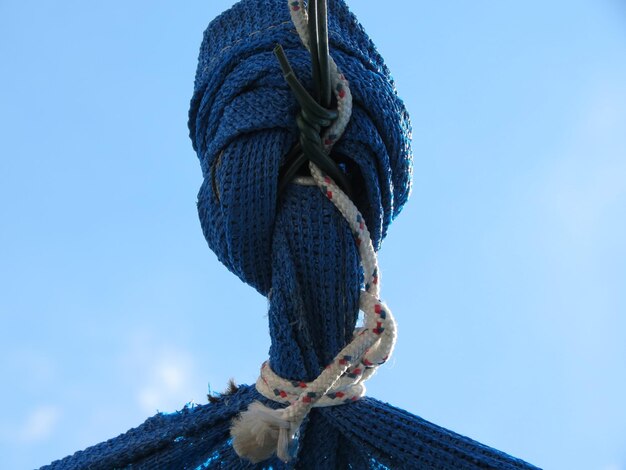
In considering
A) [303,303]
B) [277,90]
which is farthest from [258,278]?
[277,90]

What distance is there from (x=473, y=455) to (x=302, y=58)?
524 mm

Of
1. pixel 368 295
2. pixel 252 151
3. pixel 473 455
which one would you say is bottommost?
pixel 473 455

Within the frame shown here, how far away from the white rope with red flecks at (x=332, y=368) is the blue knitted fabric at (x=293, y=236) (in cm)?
2

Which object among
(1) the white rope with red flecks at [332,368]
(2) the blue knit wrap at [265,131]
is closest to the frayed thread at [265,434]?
(1) the white rope with red flecks at [332,368]

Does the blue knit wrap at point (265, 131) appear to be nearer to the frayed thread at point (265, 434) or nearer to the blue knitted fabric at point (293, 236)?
the blue knitted fabric at point (293, 236)

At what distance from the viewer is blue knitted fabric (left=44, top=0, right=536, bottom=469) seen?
100 cm

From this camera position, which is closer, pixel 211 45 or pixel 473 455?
pixel 473 455

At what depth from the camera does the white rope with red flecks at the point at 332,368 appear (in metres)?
0.95

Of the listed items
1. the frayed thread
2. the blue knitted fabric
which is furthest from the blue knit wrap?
the frayed thread

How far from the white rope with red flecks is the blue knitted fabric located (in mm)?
15

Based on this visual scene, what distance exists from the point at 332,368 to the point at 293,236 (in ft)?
0.53

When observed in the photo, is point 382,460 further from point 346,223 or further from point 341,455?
point 346,223

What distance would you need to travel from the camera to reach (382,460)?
1029 mm

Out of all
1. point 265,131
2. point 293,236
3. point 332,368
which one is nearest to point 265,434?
point 332,368
